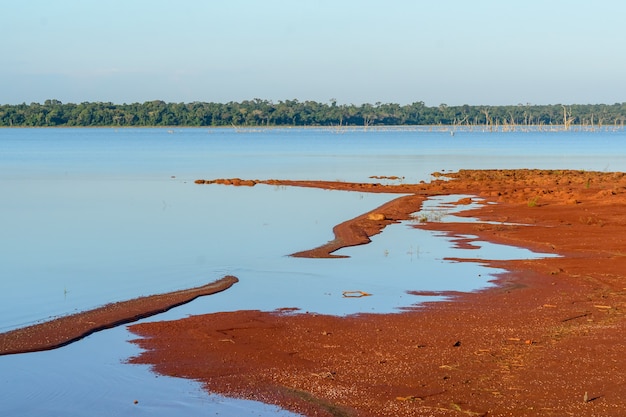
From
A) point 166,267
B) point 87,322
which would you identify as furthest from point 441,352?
point 166,267

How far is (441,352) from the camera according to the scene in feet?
35.3

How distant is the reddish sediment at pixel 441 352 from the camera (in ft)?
29.4

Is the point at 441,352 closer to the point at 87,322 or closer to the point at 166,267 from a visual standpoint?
the point at 87,322

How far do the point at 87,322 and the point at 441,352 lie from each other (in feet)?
16.6

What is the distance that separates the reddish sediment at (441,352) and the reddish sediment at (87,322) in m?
0.67

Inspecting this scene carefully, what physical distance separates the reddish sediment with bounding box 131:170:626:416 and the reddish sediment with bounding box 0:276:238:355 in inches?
26.3

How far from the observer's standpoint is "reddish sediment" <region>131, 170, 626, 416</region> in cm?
896

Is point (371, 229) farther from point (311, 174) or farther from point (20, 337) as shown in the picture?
point (311, 174)

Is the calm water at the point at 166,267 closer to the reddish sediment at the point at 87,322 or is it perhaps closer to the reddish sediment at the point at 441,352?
the reddish sediment at the point at 87,322

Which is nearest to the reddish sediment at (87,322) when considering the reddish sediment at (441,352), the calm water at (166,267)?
the calm water at (166,267)

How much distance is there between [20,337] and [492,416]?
21.0 ft

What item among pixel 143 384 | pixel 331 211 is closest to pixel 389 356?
pixel 143 384

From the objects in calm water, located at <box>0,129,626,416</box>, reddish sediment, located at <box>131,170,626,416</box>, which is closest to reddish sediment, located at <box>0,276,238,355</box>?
calm water, located at <box>0,129,626,416</box>

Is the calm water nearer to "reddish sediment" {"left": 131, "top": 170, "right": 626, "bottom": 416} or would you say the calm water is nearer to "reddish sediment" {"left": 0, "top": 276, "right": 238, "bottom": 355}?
"reddish sediment" {"left": 0, "top": 276, "right": 238, "bottom": 355}
